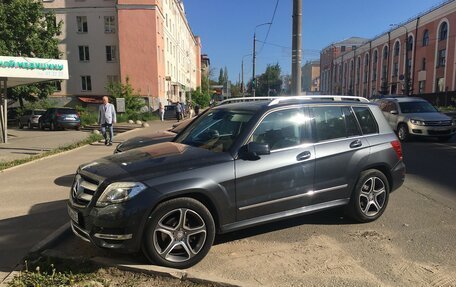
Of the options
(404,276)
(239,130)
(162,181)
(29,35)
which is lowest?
(404,276)

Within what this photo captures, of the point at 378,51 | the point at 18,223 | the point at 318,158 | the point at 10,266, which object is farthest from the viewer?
the point at 378,51

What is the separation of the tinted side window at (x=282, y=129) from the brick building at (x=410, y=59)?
47446 mm

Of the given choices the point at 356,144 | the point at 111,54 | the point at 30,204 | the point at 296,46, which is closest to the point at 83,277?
the point at 30,204

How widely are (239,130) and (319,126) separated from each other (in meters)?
1.10

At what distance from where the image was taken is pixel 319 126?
5121 millimetres

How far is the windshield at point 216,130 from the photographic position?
4672 millimetres

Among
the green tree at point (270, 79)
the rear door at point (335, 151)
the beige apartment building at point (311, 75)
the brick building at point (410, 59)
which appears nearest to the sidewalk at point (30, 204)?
the rear door at point (335, 151)

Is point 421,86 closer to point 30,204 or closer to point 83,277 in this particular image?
point 30,204

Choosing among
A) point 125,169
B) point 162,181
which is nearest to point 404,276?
point 162,181

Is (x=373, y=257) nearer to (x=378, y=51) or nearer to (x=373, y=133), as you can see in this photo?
(x=373, y=133)

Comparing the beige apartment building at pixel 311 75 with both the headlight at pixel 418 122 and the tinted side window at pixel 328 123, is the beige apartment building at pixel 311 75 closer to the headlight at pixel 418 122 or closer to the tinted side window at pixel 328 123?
the headlight at pixel 418 122

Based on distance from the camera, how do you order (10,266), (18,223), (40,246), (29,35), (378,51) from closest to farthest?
(10,266)
(40,246)
(18,223)
(29,35)
(378,51)

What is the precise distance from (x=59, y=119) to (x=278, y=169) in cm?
2508

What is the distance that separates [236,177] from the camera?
4.29 metres
